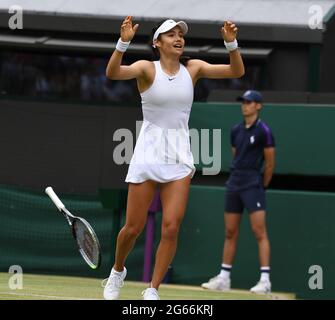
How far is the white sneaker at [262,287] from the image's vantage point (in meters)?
12.0

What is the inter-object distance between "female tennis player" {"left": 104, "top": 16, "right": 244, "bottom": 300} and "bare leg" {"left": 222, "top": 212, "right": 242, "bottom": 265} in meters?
3.51

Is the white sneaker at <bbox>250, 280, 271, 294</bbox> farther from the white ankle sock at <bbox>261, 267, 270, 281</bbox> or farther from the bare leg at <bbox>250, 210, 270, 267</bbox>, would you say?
the bare leg at <bbox>250, 210, 270, 267</bbox>

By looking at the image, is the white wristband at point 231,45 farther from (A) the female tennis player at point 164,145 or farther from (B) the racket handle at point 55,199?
(B) the racket handle at point 55,199

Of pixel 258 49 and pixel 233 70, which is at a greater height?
pixel 258 49

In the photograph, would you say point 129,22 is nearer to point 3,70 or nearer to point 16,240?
point 16,240

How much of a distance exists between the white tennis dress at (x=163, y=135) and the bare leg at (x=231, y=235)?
3.56m

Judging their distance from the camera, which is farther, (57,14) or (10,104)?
(57,14)

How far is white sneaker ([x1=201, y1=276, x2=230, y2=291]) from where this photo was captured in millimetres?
12164

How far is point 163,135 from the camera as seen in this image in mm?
8688

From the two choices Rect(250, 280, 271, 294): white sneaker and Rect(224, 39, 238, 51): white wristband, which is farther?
Rect(250, 280, 271, 294): white sneaker

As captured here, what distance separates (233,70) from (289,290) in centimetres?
427

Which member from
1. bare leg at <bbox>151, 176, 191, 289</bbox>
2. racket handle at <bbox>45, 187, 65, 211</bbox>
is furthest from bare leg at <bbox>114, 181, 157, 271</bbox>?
racket handle at <bbox>45, 187, 65, 211</bbox>

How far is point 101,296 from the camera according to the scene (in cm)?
968
